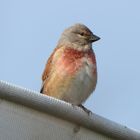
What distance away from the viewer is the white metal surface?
2.73 metres

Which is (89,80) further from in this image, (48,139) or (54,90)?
(48,139)

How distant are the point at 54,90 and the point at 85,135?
2535mm

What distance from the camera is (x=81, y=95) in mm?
5430

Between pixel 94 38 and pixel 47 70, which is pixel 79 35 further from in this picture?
pixel 47 70

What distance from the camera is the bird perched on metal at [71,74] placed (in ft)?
17.6

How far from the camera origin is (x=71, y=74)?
5375 millimetres

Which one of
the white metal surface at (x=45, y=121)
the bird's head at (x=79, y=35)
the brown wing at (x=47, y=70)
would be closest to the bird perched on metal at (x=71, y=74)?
the brown wing at (x=47, y=70)

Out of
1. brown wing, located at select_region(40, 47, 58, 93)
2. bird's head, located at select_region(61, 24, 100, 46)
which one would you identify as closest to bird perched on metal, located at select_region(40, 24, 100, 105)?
brown wing, located at select_region(40, 47, 58, 93)

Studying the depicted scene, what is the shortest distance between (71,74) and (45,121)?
8.29 feet

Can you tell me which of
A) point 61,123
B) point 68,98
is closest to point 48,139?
point 61,123

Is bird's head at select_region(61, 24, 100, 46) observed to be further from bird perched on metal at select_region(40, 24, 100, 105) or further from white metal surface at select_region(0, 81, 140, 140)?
white metal surface at select_region(0, 81, 140, 140)

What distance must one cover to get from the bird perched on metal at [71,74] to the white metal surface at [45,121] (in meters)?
2.17

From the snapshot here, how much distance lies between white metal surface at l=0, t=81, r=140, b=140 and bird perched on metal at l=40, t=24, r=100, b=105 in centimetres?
217

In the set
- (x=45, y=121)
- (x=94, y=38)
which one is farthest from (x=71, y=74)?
(x=45, y=121)
